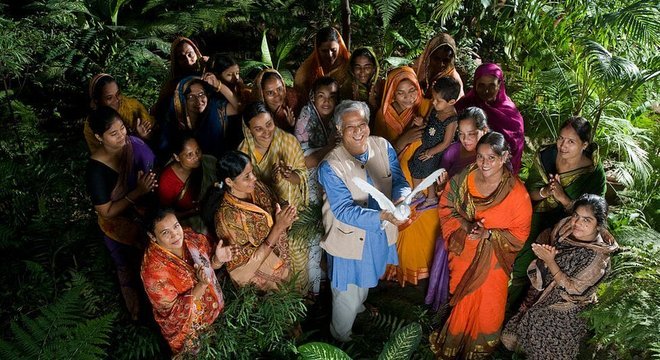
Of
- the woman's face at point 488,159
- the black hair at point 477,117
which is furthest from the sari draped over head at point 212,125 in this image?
the woman's face at point 488,159

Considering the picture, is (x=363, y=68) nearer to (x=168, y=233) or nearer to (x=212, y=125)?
(x=212, y=125)

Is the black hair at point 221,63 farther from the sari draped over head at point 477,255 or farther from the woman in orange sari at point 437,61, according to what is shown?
the sari draped over head at point 477,255

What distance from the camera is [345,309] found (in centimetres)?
364

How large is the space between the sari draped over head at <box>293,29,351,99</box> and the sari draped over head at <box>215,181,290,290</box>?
1.41 meters

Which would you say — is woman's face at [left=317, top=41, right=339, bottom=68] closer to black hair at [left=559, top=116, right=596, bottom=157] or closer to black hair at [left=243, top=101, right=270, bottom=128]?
black hair at [left=243, top=101, right=270, bottom=128]

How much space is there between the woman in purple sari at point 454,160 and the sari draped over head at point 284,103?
1233 mm

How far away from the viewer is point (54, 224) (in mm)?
4434

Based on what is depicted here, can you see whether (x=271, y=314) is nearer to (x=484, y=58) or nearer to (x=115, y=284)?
(x=115, y=284)

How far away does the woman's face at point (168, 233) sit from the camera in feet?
9.17

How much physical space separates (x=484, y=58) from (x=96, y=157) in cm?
538

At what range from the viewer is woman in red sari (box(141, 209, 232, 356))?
112 inches

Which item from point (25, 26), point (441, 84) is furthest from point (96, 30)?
point (441, 84)

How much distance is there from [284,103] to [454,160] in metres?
1.42

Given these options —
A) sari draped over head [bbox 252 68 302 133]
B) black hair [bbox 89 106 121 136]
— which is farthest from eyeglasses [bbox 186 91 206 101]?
black hair [bbox 89 106 121 136]
